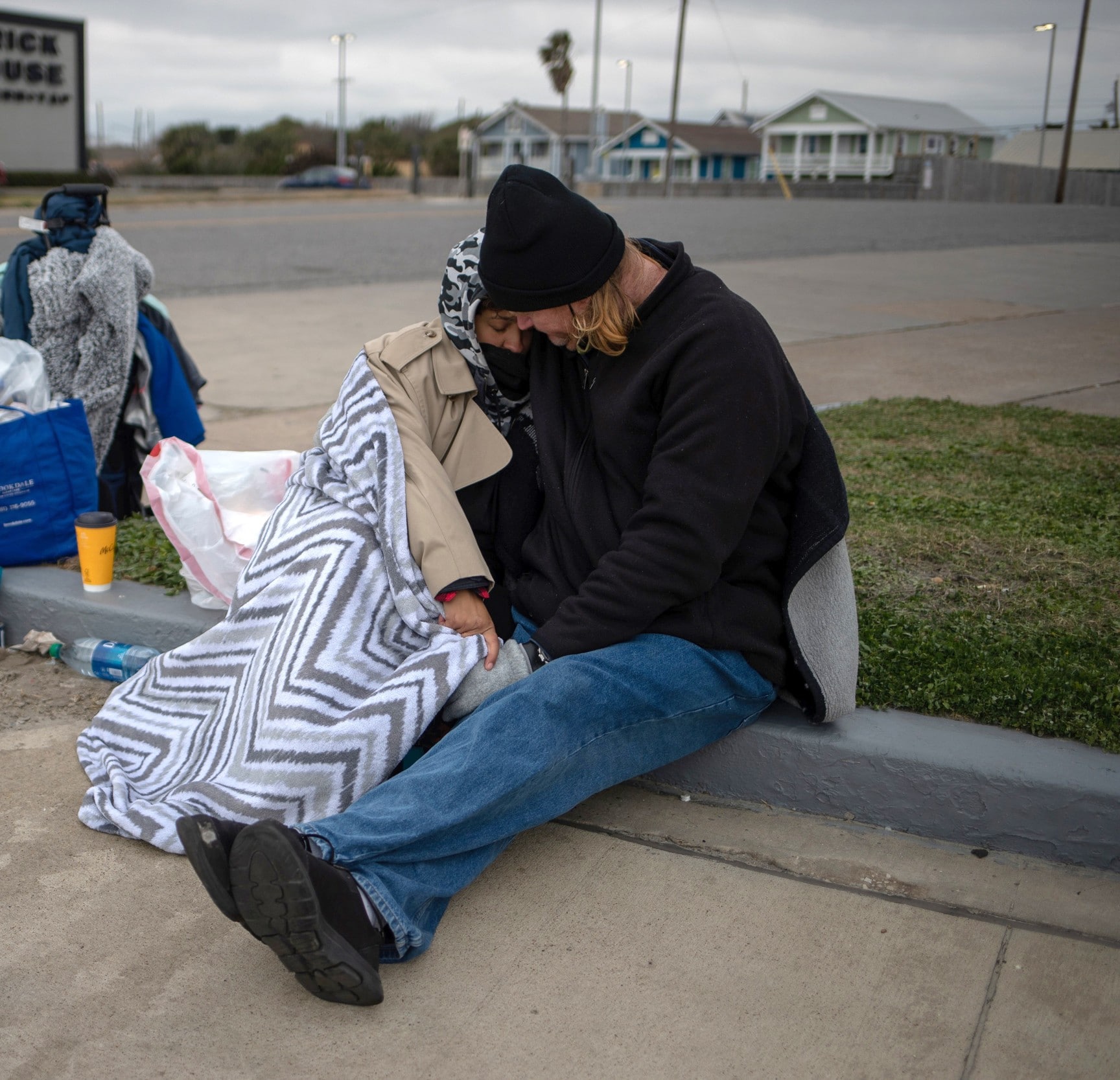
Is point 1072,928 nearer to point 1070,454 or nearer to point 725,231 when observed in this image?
point 1070,454

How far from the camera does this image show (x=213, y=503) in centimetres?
333

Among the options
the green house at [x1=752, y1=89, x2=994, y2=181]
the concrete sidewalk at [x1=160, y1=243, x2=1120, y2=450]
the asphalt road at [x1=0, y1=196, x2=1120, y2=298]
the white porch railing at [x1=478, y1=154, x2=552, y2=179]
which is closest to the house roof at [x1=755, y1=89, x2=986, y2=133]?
the green house at [x1=752, y1=89, x2=994, y2=181]

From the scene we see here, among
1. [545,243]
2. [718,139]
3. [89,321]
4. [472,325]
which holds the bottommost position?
[89,321]

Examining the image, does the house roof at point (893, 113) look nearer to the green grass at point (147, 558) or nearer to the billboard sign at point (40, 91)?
the billboard sign at point (40, 91)

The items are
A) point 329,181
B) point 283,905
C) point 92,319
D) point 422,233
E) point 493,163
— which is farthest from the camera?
point 493,163

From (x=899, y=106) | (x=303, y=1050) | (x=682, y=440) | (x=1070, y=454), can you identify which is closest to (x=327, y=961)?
(x=303, y=1050)

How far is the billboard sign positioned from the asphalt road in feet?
5.24

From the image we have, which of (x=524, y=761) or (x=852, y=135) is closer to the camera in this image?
(x=524, y=761)

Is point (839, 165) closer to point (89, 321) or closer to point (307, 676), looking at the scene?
point (89, 321)

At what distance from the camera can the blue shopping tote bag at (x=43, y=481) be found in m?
3.68

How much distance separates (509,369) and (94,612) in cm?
158

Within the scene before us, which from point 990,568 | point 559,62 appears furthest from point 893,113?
point 990,568

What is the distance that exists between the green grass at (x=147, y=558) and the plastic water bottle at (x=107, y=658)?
9.5 inches

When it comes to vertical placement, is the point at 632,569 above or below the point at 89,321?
below
